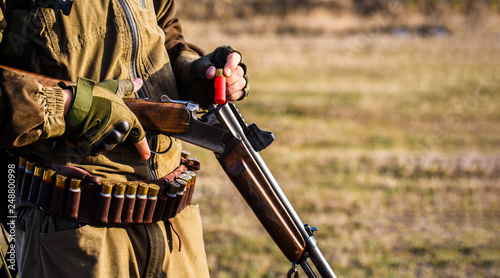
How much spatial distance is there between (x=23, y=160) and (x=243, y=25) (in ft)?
66.5

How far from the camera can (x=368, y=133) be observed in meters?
11.6

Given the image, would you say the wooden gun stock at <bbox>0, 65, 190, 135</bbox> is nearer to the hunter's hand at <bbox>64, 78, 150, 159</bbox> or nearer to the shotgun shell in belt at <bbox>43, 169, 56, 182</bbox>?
the hunter's hand at <bbox>64, 78, 150, 159</bbox>

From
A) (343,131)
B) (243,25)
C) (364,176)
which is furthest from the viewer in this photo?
(243,25)

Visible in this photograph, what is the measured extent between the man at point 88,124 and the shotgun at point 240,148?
0.11 metres

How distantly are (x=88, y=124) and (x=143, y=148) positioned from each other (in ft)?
0.91

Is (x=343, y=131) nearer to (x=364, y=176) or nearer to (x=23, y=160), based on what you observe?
(x=364, y=176)

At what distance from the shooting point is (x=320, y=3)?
24641mm

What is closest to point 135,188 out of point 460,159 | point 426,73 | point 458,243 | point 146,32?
point 146,32

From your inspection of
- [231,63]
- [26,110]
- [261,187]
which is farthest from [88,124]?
[261,187]

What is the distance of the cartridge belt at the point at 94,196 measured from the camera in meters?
2.57

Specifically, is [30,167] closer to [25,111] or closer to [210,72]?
[25,111]

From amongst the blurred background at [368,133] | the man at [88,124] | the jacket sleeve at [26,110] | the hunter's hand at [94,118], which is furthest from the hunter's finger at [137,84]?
the blurred background at [368,133]

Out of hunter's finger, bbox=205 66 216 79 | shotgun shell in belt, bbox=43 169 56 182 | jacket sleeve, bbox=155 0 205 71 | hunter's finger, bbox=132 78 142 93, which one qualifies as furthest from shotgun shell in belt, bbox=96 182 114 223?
jacket sleeve, bbox=155 0 205 71

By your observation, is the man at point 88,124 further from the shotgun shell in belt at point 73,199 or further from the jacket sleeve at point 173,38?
the jacket sleeve at point 173,38
